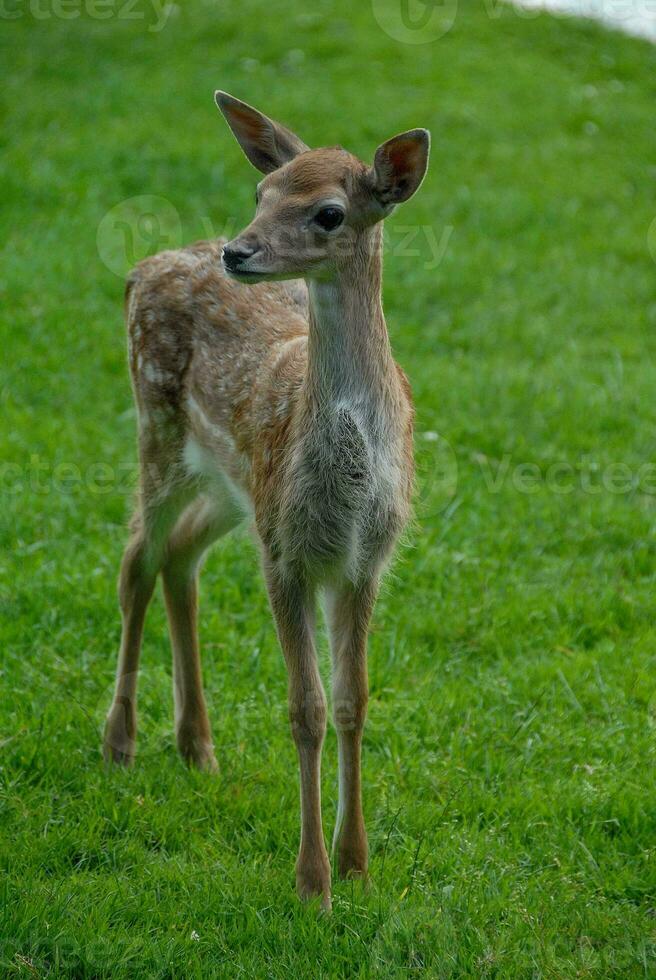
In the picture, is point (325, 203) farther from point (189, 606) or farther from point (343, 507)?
point (189, 606)

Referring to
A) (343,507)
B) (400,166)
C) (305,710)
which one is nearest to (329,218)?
(400,166)

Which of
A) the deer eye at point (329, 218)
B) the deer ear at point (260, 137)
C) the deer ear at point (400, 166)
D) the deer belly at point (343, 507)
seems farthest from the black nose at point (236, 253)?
the deer ear at point (260, 137)

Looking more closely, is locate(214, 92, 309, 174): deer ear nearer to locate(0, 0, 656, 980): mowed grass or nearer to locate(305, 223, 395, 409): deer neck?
locate(305, 223, 395, 409): deer neck

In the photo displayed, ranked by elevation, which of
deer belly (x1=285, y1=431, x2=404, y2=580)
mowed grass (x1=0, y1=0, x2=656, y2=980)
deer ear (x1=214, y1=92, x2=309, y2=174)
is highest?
deer ear (x1=214, y1=92, x2=309, y2=174)

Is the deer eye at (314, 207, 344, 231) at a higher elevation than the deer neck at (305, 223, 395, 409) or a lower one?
higher

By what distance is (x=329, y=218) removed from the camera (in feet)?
13.3

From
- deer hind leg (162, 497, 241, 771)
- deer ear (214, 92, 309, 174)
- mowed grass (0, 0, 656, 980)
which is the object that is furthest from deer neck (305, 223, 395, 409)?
mowed grass (0, 0, 656, 980)

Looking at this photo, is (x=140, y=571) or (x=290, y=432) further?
(x=140, y=571)

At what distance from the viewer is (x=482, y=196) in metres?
11.5

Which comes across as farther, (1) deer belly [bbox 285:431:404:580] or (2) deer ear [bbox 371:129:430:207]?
(1) deer belly [bbox 285:431:404:580]

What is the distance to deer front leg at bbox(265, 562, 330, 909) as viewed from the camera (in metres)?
4.22

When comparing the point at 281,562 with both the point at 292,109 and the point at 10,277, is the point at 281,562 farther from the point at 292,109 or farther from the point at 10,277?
the point at 292,109

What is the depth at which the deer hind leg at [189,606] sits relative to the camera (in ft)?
16.9

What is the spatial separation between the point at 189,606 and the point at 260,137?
1.93m
